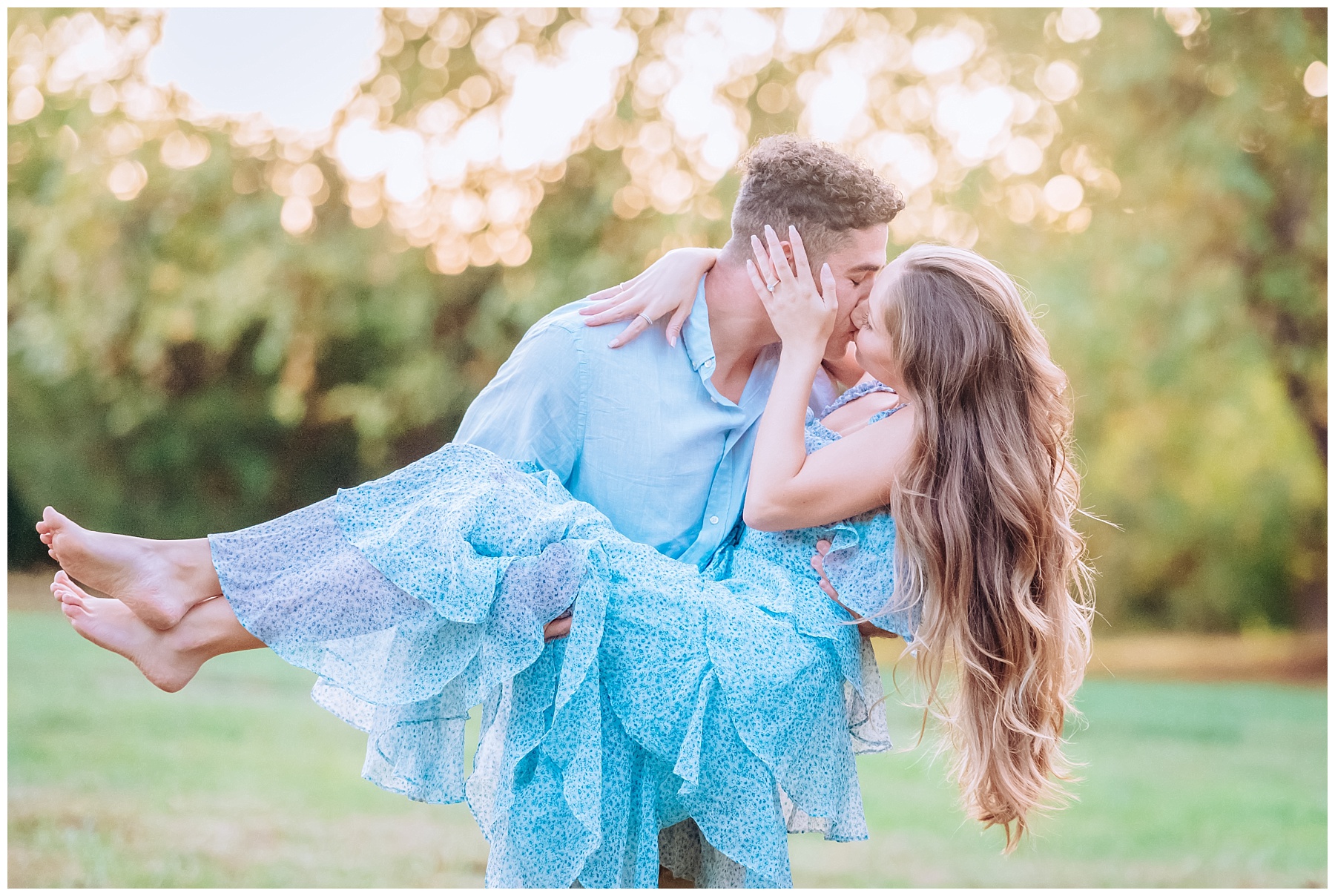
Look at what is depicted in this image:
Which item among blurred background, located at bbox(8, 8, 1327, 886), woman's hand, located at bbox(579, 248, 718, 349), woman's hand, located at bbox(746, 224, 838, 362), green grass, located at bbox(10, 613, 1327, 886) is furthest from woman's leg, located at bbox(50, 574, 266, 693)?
blurred background, located at bbox(8, 8, 1327, 886)

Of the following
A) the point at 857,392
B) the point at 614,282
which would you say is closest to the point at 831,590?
the point at 857,392

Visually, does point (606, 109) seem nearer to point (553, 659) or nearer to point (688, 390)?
point (688, 390)

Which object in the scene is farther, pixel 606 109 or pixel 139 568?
pixel 606 109

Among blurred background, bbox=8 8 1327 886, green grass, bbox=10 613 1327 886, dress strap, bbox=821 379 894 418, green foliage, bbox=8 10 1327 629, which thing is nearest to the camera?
dress strap, bbox=821 379 894 418

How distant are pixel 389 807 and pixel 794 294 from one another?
490 cm

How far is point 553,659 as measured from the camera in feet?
6.73

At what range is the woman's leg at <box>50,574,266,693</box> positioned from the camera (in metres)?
1.99

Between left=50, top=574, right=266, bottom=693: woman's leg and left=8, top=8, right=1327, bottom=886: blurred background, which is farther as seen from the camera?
left=8, top=8, right=1327, bottom=886: blurred background

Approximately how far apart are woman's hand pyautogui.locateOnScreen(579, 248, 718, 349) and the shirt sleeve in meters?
0.10

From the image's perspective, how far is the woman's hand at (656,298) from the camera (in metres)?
2.44

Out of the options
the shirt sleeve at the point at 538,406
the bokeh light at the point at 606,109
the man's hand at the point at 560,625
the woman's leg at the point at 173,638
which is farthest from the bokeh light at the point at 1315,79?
the woman's leg at the point at 173,638

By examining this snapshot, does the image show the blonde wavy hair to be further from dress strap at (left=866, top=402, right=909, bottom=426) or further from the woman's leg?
the woman's leg

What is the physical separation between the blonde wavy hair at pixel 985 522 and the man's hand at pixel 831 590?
89mm

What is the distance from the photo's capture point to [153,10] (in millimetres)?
9523
